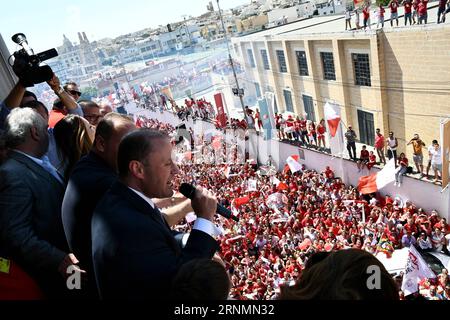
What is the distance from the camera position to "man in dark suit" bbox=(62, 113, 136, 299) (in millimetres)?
2066

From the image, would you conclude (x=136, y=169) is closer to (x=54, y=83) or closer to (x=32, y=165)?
(x=32, y=165)

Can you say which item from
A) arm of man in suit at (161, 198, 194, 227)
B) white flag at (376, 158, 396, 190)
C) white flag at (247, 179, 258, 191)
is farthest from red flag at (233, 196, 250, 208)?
arm of man in suit at (161, 198, 194, 227)

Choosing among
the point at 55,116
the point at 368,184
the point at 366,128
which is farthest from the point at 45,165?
the point at 366,128

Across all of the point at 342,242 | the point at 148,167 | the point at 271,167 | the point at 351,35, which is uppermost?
the point at 148,167

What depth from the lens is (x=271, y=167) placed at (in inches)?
637

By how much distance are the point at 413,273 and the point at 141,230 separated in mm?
6715

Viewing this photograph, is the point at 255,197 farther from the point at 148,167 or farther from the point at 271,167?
the point at 148,167

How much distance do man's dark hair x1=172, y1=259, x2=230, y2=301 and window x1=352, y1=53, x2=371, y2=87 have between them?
16.4m

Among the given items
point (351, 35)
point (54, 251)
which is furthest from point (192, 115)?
point (54, 251)

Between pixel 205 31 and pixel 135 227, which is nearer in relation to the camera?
pixel 135 227

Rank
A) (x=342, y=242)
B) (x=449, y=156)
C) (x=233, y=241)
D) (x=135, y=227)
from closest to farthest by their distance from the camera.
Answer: (x=135, y=227) → (x=342, y=242) → (x=449, y=156) → (x=233, y=241)

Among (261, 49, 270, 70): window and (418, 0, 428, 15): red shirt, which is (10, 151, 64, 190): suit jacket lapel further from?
(261, 49, 270, 70): window

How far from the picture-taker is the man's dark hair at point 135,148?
186cm

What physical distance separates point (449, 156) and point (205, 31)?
200 ft
